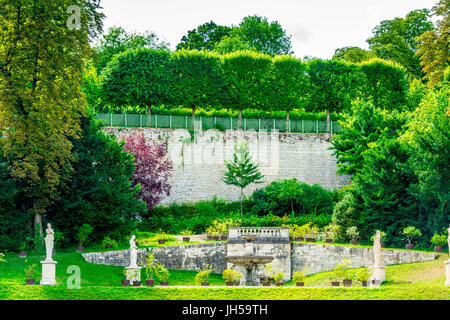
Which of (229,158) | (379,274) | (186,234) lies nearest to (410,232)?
(379,274)

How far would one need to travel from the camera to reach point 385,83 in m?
53.1

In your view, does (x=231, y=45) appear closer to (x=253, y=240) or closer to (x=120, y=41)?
(x=120, y=41)

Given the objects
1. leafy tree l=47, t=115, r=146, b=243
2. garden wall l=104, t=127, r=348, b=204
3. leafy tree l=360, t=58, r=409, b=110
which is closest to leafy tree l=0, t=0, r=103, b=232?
leafy tree l=47, t=115, r=146, b=243

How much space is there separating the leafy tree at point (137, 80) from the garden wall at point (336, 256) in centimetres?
1544

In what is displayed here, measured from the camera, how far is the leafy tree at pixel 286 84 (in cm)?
5166

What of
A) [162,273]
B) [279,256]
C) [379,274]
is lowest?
[162,273]

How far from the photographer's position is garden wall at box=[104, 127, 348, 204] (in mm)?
48750

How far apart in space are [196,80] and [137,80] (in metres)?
3.71

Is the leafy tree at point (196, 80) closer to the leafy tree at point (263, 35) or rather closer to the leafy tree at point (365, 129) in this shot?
the leafy tree at point (365, 129)

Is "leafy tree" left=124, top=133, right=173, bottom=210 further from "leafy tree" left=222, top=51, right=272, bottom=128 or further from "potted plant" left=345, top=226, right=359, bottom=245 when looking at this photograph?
"potted plant" left=345, top=226, right=359, bottom=245

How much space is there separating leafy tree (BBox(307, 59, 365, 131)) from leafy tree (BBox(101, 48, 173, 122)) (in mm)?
9138

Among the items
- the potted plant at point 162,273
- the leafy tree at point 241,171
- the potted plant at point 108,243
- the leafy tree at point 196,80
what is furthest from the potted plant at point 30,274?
the leafy tree at point 196,80

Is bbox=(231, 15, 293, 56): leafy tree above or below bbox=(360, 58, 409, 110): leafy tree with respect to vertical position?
above
